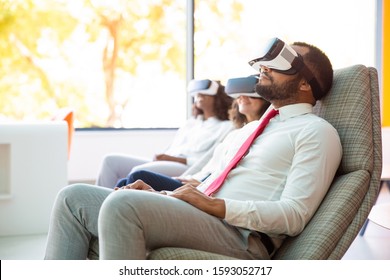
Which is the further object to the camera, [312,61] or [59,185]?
[59,185]

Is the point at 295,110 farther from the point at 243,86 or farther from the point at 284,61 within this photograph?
the point at 243,86

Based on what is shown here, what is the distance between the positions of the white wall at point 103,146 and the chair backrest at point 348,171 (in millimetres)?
4088

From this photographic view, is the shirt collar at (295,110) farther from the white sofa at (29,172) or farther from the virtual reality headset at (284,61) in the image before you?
the white sofa at (29,172)

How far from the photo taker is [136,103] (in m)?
6.69

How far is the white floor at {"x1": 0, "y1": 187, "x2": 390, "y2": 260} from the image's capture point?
131 inches

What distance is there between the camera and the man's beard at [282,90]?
2.24m

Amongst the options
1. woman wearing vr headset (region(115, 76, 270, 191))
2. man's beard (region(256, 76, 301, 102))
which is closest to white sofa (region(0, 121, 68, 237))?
woman wearing vr headset (region(115, 76, 270, 191))

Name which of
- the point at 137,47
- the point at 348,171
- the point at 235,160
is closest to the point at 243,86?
the point at 235,160

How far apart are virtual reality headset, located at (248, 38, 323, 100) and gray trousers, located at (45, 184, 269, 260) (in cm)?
62

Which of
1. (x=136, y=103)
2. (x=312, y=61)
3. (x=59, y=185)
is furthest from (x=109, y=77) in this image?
(x=312, y=61)

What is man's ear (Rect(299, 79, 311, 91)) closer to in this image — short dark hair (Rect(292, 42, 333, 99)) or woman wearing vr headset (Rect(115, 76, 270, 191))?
short dark hair (Rect(292, 42, 333, 99))

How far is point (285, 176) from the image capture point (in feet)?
6.65

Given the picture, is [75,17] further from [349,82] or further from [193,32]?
[349,82]
